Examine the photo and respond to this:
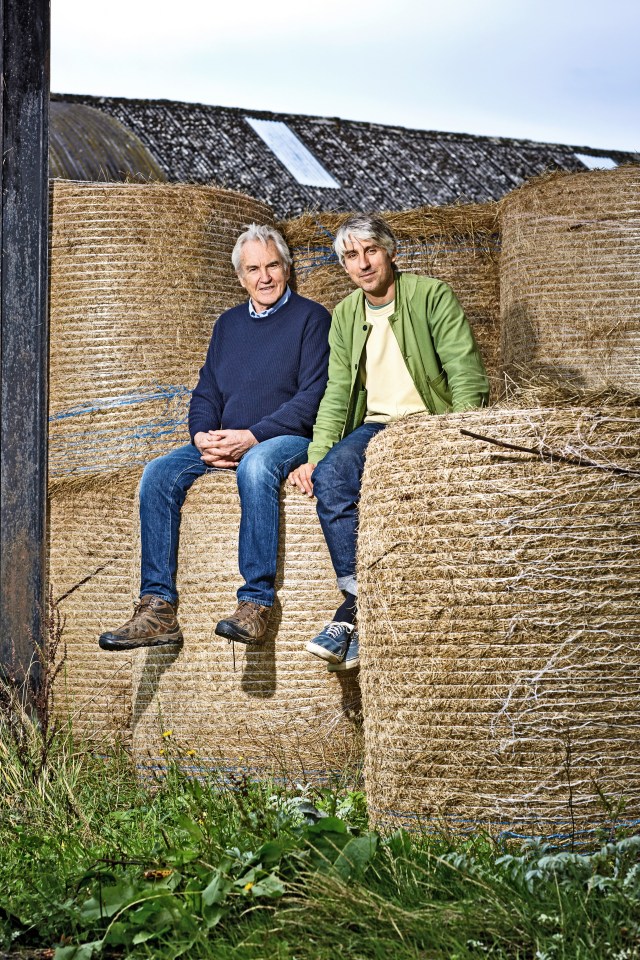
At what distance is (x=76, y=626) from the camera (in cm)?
550

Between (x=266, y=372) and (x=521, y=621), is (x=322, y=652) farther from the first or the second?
(x=266, y=372)

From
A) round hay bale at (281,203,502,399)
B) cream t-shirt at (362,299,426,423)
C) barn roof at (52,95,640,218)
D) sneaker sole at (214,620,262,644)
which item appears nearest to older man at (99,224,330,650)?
sneaker sole at (214,620,262,644)

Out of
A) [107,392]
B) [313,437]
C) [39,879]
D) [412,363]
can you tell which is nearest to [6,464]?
[107,392]

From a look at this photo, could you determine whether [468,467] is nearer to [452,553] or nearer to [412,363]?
[452,553]

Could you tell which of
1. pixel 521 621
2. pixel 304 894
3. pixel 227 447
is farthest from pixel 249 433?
pixel 304 894

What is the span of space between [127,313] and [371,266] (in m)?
1.33

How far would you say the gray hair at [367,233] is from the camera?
4715mm

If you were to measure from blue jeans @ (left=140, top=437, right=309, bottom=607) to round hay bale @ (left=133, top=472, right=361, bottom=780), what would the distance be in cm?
6

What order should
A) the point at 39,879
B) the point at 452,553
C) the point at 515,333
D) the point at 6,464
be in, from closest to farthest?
1. the point at 39,879
2. the point at 452,553
3. the point at 6,464
4. the point at 515,333

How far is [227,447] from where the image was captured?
4.86 metres

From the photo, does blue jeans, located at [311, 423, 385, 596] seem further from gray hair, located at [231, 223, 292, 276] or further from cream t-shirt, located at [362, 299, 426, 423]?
gray hair, located at [231, 223, 292, 276]

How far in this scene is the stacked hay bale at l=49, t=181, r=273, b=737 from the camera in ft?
18.0

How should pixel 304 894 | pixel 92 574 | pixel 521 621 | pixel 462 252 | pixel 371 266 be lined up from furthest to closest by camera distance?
pixel 462 252
pixel 92 574
pixel 371 266
pixel 521 621
pixel 304 894

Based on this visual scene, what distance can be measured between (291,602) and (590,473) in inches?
58.7
